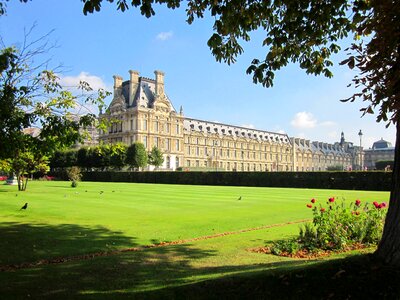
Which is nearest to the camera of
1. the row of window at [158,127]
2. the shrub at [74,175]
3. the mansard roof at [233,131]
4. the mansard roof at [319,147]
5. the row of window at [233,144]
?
the shrub at [74,175]

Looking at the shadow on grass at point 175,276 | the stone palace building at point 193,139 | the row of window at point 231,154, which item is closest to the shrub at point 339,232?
the shadow on grass at point 175,276

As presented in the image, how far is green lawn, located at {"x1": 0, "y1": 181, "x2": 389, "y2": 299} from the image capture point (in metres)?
5.91

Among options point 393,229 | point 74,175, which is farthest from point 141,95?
point 393,229

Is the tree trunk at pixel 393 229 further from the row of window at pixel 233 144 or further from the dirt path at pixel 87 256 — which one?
the row of window at pixel 233 144

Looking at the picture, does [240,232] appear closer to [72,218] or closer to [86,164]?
[72,218]

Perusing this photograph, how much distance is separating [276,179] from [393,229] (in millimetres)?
39259

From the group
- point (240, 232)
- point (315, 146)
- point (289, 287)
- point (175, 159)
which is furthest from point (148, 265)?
point (315, 146)

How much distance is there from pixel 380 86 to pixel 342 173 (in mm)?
35083

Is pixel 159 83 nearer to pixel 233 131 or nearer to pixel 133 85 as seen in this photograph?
pixel 133 85

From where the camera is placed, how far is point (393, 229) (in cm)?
480

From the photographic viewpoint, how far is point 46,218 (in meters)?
13.8

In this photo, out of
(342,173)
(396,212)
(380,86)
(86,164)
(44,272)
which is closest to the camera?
(380,86)

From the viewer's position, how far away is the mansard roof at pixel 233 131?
11642 centimetres

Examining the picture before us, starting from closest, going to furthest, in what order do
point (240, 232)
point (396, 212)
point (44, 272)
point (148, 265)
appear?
point (396, 212) → point (44, 272) → point (148, 265) → point (240, 232)
